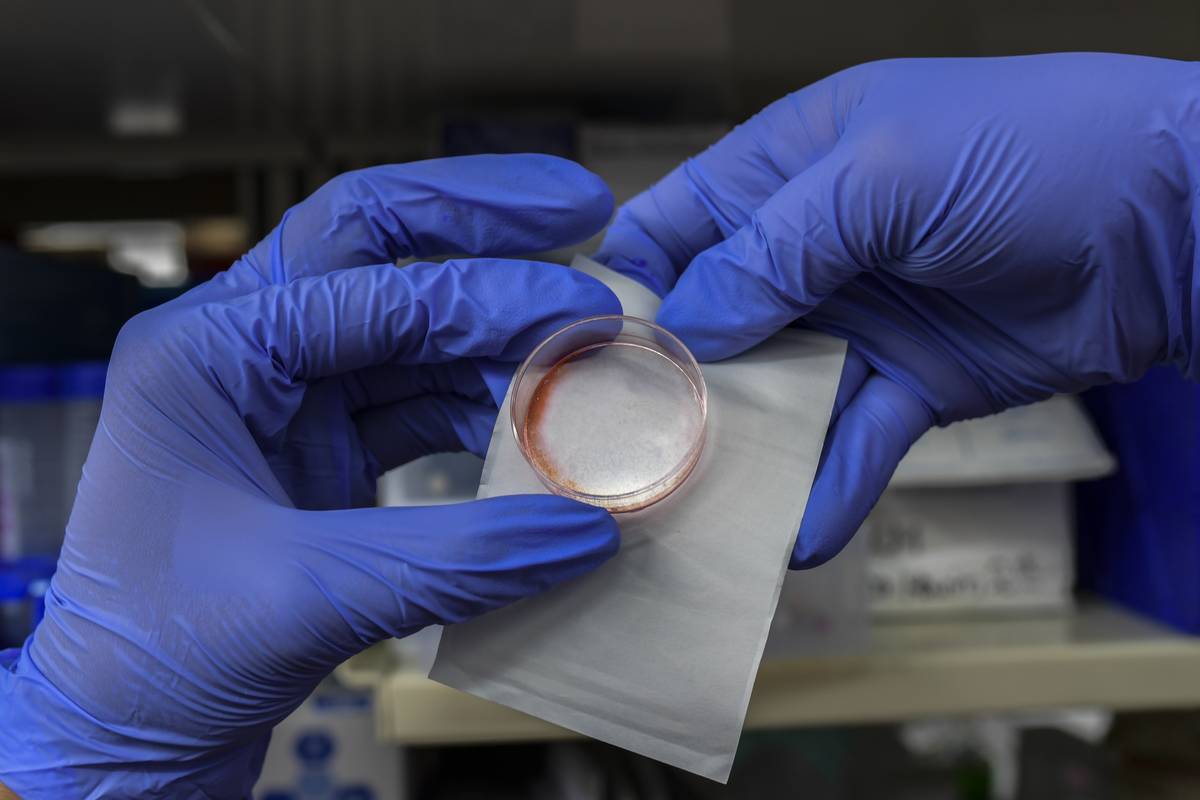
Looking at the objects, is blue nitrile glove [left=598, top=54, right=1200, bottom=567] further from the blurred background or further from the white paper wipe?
the blurred background

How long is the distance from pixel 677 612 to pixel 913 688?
0.48 meters

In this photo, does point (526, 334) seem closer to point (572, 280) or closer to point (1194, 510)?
point (572, 280)

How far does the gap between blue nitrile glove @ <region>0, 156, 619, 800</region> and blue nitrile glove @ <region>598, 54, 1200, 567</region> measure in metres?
0.11

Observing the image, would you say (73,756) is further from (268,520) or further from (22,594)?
(22,594)

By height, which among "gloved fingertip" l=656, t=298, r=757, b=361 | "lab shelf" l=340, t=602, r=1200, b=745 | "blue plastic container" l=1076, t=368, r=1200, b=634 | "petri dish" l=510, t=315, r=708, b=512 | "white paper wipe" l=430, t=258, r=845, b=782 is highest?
"gloved fingertip" l=656, t=298, r=757, b=361

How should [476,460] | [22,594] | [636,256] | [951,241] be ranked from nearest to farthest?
[951,241], [636,256], [22,594], [476,460]

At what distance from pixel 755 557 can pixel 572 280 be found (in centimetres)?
20

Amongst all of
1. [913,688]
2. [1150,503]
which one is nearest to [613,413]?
[913,688]

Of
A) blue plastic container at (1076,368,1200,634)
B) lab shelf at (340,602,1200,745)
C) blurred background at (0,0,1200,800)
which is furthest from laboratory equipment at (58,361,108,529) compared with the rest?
blue plastic container at (1076,368,1200,634)

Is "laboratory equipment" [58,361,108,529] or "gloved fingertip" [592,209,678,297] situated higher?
"gloved fingertip" [592,209,678,297]

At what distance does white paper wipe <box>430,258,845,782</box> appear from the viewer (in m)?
0.52

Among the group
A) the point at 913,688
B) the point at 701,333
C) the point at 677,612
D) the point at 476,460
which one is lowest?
the point at 913,688

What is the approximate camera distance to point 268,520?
1.71 ft

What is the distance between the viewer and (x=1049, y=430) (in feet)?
3.23
